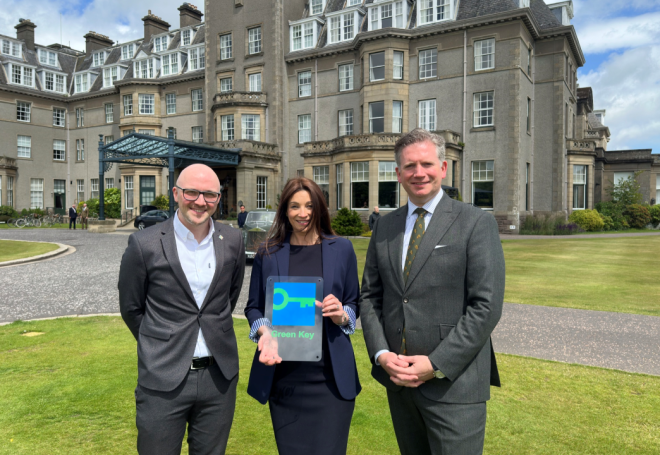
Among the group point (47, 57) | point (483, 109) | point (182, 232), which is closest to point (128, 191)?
point (47, 57)

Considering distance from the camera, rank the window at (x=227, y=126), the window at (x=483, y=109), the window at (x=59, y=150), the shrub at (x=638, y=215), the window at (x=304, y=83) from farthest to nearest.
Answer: the window at (x=59, y=150)
the window at (x=227, y=126)
the window at (x=304, y=83)
the shrub at (x=638, y=215)
the window at (x=483, y=109)

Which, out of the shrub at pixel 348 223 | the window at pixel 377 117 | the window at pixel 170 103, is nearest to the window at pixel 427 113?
the window at pixel 377 117

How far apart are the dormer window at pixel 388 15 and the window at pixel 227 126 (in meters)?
11.9

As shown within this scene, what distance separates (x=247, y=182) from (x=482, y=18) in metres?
18.1

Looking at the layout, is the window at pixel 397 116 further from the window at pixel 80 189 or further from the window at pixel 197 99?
the window at pixel 80 189

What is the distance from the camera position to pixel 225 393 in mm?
2695

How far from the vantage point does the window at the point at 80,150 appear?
45250 mm

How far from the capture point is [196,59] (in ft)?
128

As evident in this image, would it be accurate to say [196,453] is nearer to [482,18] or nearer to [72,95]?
[482,18]

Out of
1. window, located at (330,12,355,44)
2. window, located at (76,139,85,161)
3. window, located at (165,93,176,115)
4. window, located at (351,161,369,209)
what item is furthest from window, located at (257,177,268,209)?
window, located at (76,139,85,161)

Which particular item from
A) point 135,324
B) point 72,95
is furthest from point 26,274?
point 72,95

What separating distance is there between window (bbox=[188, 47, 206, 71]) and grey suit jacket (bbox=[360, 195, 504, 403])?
132 feet

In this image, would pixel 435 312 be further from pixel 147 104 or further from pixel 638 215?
pixel 147 104

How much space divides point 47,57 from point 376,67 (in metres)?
37.9
